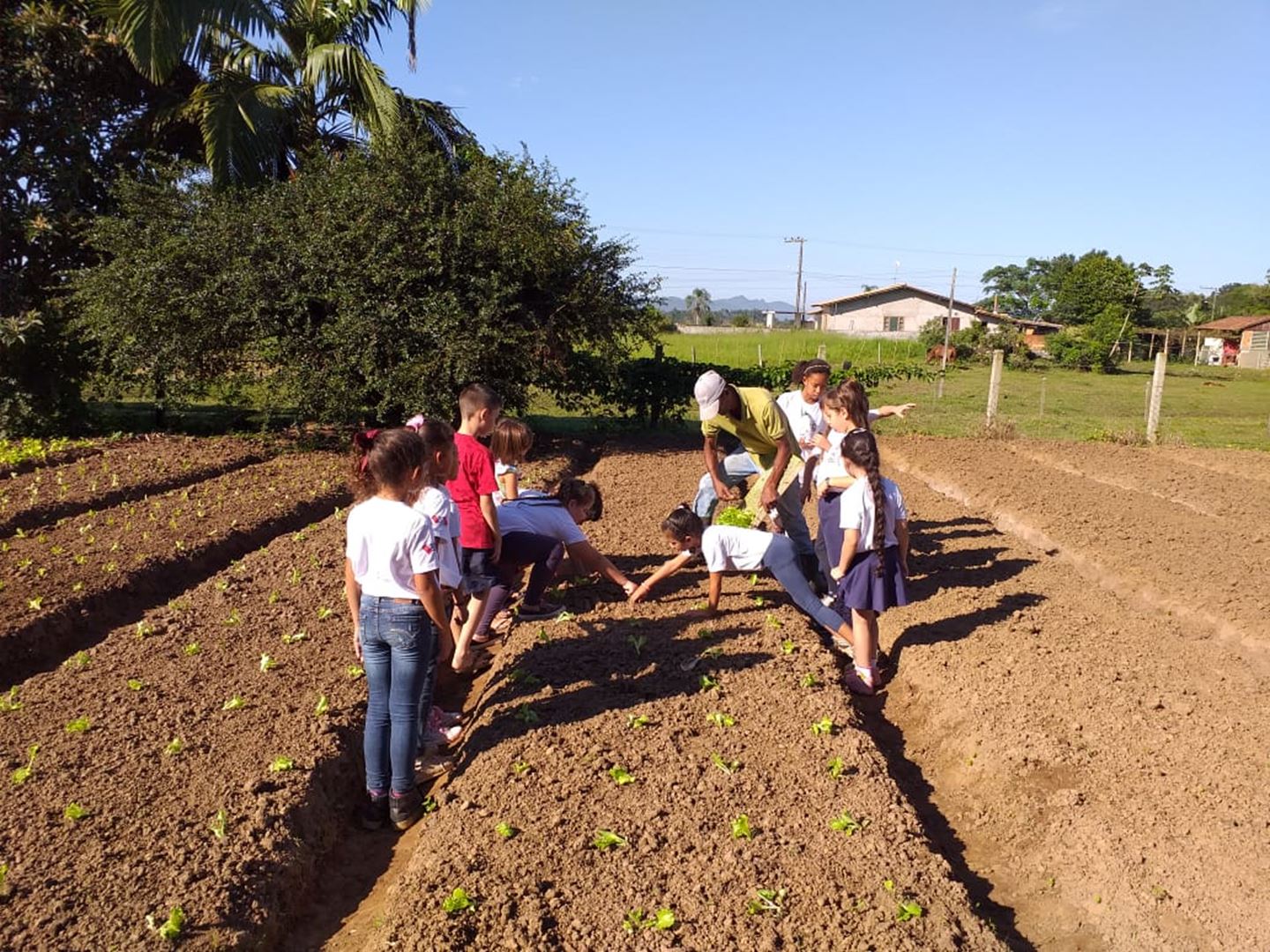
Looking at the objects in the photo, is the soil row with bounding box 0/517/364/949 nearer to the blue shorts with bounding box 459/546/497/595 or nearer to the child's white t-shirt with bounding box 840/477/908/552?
the blue shorts with bounding box 459/546/497/595

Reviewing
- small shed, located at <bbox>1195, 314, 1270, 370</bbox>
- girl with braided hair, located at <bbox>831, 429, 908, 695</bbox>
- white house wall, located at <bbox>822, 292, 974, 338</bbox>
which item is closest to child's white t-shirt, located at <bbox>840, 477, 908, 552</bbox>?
girl with braided hair, located at <bbox>831, 429, 908, 695</bbox>

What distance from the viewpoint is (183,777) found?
4.32 meters

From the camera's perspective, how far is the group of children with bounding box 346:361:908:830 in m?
3.93

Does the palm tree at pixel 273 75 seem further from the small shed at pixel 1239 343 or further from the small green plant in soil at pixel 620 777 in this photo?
the small shed at pixel 1239 343

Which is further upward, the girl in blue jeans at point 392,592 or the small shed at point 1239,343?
the small shed at point 1239,343

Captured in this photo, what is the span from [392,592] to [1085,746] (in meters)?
3.77

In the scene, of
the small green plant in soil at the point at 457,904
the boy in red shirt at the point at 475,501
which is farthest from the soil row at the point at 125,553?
the small green plant in soil at the point at 457,904

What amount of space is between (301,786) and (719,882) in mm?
2083

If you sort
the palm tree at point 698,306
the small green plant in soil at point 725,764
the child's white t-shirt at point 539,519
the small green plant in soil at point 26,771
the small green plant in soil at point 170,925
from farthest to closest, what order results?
the palm tree at point 698,306 < the child's white t-shirt at point 539,519 < the small green plant in soil at point 725,764 < the small green plant in soil at point 26,771 < the small green plant in soil at point 170,925

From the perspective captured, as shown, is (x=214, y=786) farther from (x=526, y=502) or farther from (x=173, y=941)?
(x=526, y=502)

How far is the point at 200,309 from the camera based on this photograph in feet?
43.8

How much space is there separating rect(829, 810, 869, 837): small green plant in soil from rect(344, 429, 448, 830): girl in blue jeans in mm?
1984

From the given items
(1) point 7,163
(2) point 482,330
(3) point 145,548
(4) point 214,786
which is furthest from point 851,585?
(1) point 7,163

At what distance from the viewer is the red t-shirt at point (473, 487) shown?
213 inches
